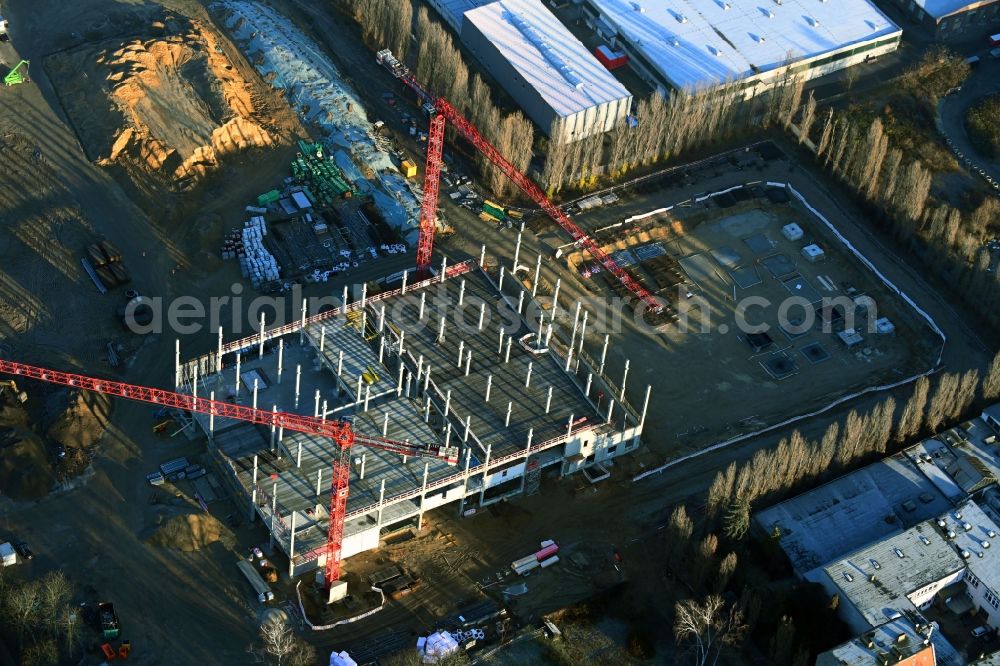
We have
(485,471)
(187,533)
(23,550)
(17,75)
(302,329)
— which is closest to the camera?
(23,550)

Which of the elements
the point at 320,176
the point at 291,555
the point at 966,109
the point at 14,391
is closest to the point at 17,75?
the point at 320,176

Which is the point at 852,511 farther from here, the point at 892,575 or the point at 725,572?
the point at 725,572

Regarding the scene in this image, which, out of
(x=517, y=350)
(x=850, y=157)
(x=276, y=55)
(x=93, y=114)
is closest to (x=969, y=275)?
(x=850, y=157)

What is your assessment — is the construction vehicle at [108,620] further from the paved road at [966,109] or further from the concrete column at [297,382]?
the paved road at [966,109]

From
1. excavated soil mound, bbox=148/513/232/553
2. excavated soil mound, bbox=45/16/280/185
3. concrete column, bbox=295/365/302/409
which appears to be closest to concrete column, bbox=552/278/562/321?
concrete column, bbox=295/365/302/409

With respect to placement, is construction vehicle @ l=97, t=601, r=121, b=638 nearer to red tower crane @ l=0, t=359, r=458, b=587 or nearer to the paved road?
red tower crane @ l=0, t=359, r=458, b=587
